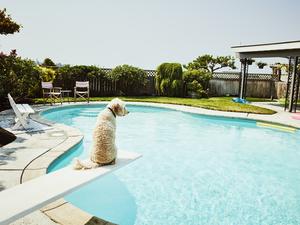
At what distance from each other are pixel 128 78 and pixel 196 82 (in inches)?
171

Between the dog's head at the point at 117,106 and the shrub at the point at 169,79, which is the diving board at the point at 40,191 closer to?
the dog's head at the point at 117,106

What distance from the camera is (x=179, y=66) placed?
53.6 feet

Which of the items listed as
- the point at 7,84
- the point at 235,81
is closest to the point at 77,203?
the point at 7,84

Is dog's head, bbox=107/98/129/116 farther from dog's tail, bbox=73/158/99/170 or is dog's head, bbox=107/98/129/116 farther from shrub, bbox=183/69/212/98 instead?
shrub, bbox=183/69/212/98

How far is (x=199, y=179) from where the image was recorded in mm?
5156

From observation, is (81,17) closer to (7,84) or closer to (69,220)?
(7,84)

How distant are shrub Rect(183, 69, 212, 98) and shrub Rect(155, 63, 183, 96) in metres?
0.65

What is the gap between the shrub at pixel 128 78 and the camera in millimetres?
15914

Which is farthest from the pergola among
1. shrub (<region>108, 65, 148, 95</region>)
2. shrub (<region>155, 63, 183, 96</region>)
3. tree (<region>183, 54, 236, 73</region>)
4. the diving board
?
tree (<region>183, 54, 236, 73</region>)

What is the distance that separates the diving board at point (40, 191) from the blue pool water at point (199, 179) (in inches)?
38.7

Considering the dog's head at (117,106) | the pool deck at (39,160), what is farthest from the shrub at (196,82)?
the dog's head at (117,106)

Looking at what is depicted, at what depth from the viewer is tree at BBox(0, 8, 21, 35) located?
8.50m

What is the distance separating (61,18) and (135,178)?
731 inches

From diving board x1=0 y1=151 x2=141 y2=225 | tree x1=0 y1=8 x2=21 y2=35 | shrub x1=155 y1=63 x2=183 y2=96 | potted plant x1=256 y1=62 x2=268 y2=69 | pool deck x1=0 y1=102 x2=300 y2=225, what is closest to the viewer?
diving board x1=0 y1=151 x2=141 y2=225
